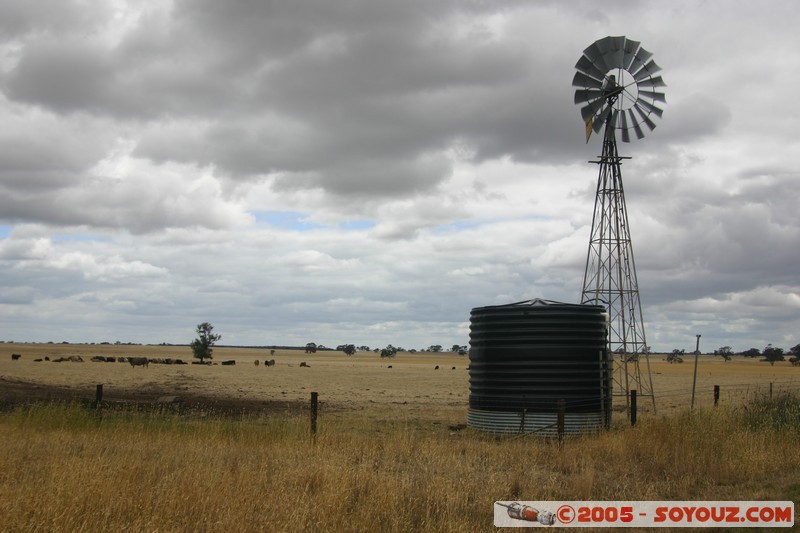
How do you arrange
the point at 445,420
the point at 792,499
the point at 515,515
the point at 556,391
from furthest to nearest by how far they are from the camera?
the point at 445,420, the point at 556,391, the point at 792,499, the point at 515,515

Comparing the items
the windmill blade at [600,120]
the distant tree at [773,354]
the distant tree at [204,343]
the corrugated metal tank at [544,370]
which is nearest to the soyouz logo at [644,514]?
the corrugated metal tank at [544,370]

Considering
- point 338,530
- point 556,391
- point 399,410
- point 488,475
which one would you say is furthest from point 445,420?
point 338,530

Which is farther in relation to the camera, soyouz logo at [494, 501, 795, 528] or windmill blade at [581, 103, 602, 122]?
windmill blade at [581, 103, 602, 122]

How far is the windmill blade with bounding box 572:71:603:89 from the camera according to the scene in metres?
30.1

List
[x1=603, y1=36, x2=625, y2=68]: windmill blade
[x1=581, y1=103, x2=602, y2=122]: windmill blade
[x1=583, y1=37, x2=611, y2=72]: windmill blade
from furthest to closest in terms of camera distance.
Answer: [x1=581, y1=103, x2=602, y2=122]: windmill blade
[x1=583, y1=37, x2=611, y2=72]: windmill blade
[x1=603, y1=36, x2=625, y2=68]: windmill blade

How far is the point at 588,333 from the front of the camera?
20.8 meters

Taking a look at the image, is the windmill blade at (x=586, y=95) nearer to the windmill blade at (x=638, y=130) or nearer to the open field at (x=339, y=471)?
the windmill blade at (x=638, y=130)

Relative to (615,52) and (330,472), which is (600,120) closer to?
(615,52)

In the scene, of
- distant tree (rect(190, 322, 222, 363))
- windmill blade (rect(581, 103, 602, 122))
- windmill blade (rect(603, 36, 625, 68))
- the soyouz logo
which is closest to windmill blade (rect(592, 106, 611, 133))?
windmill blade (rect(581, 103, 602, 122))

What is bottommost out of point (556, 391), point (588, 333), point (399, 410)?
A: point (399, 410)

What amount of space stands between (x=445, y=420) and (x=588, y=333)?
7.61 m

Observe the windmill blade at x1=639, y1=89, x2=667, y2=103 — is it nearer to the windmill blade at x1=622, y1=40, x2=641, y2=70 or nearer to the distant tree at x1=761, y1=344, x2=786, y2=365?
the windmill blade at x1=622, y1=40, x2=641, y2=70

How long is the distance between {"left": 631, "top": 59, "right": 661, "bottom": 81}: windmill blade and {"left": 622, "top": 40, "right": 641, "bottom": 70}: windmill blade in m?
0.61

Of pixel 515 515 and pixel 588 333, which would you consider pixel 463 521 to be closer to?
pixel 515 515
